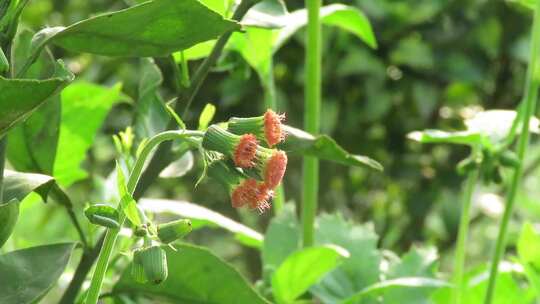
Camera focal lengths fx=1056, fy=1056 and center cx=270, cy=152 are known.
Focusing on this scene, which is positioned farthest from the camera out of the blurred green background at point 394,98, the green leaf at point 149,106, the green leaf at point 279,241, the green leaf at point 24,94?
the blurred green background at point 394,98

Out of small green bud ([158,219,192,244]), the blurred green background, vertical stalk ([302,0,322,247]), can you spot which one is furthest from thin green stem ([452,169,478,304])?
the blurred green background

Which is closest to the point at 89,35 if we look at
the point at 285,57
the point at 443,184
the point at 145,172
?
the point at 145,172

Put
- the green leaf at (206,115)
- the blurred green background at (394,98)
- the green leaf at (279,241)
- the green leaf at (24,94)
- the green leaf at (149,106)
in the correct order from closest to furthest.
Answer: the green leaf at (24,94) < the green leaf at (206,115) < the green leaf at (149,106) < the green leaf at (279,241) < the blurred green background at (394,98)

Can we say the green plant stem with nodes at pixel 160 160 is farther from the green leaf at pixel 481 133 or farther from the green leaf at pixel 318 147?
the green leaf at pixel 481 133

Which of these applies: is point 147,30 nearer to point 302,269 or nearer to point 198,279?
point 198,279

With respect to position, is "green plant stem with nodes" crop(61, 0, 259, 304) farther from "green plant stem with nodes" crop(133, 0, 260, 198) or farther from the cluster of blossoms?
the cluster of blossoms

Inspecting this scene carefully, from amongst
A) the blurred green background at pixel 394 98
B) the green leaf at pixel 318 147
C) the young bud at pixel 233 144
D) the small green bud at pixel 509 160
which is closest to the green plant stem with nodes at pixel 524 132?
the small green bud at pixel 509 160

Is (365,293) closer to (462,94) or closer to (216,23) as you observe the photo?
(216,23)
